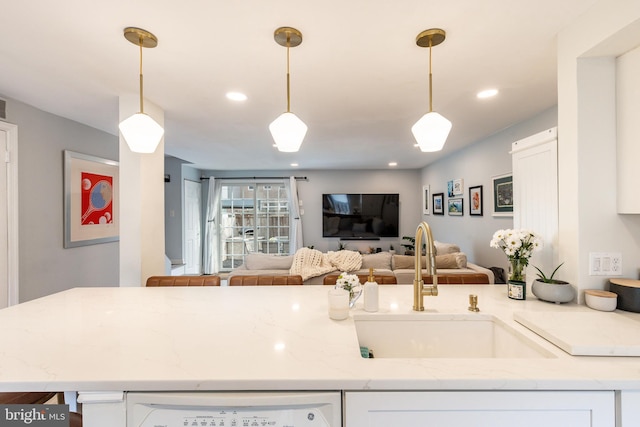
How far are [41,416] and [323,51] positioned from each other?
1.87 metres

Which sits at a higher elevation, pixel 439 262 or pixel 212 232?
pixel 212 232

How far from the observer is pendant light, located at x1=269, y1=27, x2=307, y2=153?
1368 mm

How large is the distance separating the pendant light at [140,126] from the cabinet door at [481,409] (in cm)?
149

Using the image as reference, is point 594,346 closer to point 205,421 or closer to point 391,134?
point 205,421

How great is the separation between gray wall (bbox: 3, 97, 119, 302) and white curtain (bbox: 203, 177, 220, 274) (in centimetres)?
316

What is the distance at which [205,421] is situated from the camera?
767 mm

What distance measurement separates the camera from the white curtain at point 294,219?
244 inches

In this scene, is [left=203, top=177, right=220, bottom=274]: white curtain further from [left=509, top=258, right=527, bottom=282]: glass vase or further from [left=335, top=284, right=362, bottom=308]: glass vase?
[left=509, top=258, right=527, bottom=282]: glass vase

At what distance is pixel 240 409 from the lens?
0.76 m

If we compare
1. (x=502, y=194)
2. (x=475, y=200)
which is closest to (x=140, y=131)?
(x=502, y=194)

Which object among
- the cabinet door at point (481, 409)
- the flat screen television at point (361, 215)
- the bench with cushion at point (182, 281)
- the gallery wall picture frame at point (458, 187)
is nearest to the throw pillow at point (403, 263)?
the gallery wall picture frame at point (458, 187)

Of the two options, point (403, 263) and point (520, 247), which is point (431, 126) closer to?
point (520, 247)

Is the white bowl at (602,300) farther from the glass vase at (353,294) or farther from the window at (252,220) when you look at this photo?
the window at (252,220)

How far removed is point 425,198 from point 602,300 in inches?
185
